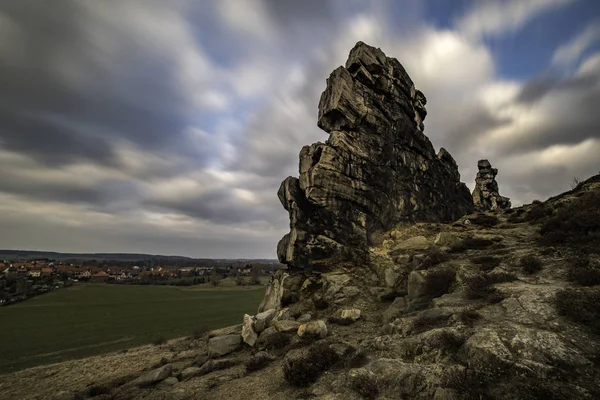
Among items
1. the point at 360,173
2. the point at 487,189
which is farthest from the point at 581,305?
the point at 487,189

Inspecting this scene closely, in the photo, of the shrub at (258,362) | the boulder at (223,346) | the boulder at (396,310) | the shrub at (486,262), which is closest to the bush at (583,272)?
the shrub at (486,262)

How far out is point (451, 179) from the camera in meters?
59.4

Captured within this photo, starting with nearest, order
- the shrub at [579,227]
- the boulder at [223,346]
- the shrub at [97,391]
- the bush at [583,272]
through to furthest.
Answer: the bush at [583,272] < the shrub at [579,227] < the shrub at [97,391] < the boulder at [223,346]

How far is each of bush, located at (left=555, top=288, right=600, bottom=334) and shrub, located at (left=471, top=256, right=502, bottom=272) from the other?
8.42 meters

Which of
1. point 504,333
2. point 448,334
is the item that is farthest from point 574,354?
point 448,334

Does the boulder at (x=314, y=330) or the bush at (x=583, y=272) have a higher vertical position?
the bush at (x=583, y=272)

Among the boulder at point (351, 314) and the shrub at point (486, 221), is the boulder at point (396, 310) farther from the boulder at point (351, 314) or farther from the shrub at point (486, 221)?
the shrub at point (486, 221)

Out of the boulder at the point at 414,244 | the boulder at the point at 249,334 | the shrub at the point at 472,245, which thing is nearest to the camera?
the boulder at the point at 249,334

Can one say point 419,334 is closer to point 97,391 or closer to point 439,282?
point 439,282

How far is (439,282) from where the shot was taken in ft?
79.2

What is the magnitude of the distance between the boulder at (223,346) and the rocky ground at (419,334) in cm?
12

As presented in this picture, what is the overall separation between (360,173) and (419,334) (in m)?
25.5

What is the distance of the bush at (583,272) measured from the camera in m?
17.1

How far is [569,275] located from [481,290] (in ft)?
17.4
